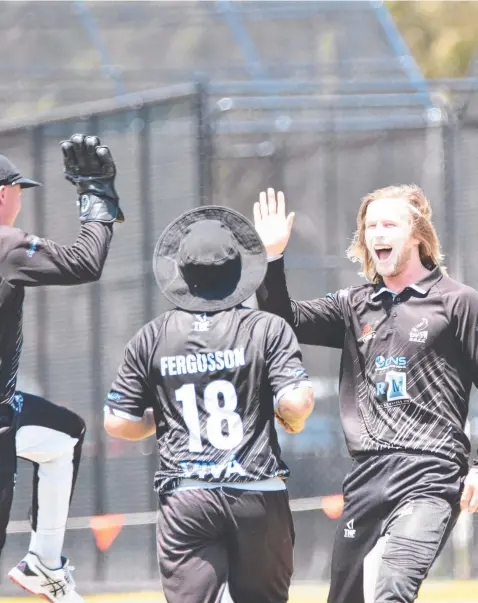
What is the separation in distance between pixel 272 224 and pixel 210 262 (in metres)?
0.58

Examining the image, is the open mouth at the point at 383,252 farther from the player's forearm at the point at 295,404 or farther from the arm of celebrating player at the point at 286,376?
the player's forearm at the point at 295,404

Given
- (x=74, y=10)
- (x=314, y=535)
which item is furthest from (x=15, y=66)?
(x=314, y=535)

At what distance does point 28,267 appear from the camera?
201 inches

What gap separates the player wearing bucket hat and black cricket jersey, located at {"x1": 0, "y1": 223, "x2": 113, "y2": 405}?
0.55 m

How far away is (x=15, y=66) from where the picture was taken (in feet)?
30.0

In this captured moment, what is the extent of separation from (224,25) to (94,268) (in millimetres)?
4856

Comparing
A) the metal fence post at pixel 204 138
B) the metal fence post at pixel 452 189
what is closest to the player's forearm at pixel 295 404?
the metal fence post at pixel 204 138

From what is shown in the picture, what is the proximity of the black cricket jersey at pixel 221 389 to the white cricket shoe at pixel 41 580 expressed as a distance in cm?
112

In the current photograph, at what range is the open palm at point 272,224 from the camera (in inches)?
202

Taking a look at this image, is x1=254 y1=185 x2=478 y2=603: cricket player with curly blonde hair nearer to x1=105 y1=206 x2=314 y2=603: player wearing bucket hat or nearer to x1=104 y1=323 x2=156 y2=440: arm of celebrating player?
x1=105 y1=206 x2=314 y2=603: player wearing bucket hat

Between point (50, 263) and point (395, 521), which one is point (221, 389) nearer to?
point (395, 521)

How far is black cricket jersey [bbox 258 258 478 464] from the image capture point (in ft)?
15.8

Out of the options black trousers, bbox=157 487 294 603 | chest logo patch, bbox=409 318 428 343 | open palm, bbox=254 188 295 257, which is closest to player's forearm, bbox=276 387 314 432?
black trousers, bbox=157 487 294 603

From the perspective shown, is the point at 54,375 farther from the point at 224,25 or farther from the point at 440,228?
the point at 224,25
